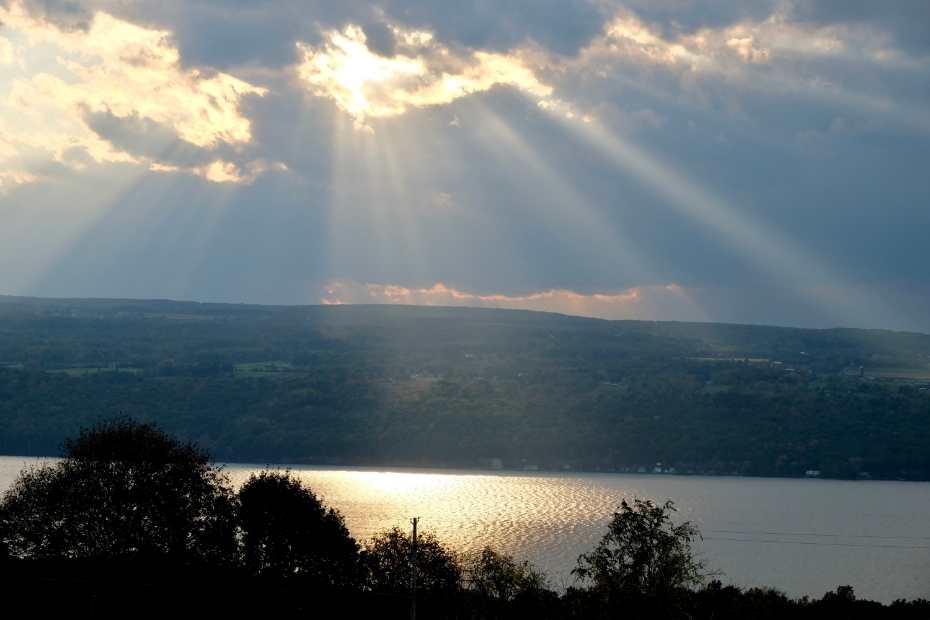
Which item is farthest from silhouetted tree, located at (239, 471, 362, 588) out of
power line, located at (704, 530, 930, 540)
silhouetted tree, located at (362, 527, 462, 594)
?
power line, located at (704, 530, 930, 540)

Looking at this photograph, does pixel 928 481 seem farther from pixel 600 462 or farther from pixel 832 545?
pixel 832 545

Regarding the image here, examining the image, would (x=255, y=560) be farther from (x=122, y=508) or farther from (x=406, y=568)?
(x=406, y=568)

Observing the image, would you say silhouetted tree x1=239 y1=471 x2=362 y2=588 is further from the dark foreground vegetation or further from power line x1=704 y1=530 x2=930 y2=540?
power line x1=704 y1=530 x2=930 y2=540

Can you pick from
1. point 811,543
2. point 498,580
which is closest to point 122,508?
point 498,580

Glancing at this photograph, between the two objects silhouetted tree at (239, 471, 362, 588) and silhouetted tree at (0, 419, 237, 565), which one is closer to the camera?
silhouetted tree at (0, 419, 237, 565)

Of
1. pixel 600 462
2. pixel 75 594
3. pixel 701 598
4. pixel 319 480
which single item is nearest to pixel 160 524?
pixel 75 594
